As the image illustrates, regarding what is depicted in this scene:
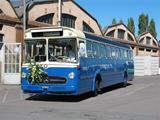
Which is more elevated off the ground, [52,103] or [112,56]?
[112,56]

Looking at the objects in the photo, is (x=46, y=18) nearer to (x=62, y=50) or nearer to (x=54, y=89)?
(x=62, y=50)

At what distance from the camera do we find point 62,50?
1664 centimetres

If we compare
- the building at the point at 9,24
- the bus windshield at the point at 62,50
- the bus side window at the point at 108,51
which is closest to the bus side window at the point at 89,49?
the bus windshield at the point at 62,50

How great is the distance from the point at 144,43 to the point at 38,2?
30775 mm

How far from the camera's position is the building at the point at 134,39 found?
53.9m

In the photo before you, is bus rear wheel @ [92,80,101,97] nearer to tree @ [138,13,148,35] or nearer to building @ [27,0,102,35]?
building @ [27,0,102,35]

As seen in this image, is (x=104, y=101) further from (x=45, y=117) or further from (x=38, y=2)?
(x=38, y=2)

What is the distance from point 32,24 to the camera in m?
34.2

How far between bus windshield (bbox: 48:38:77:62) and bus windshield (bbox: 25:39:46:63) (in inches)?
10.3

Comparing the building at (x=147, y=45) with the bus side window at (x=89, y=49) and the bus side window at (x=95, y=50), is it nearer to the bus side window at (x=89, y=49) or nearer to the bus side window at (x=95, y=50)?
the bus side window at (x=95, y=50)

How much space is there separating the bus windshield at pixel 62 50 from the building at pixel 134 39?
34371 mm

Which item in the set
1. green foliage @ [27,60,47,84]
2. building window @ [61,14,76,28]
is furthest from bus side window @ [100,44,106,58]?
building window @ [61,14,76,28]

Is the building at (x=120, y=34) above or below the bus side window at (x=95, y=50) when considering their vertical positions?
above

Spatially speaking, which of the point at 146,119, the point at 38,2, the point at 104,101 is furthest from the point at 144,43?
the point at 146,119
